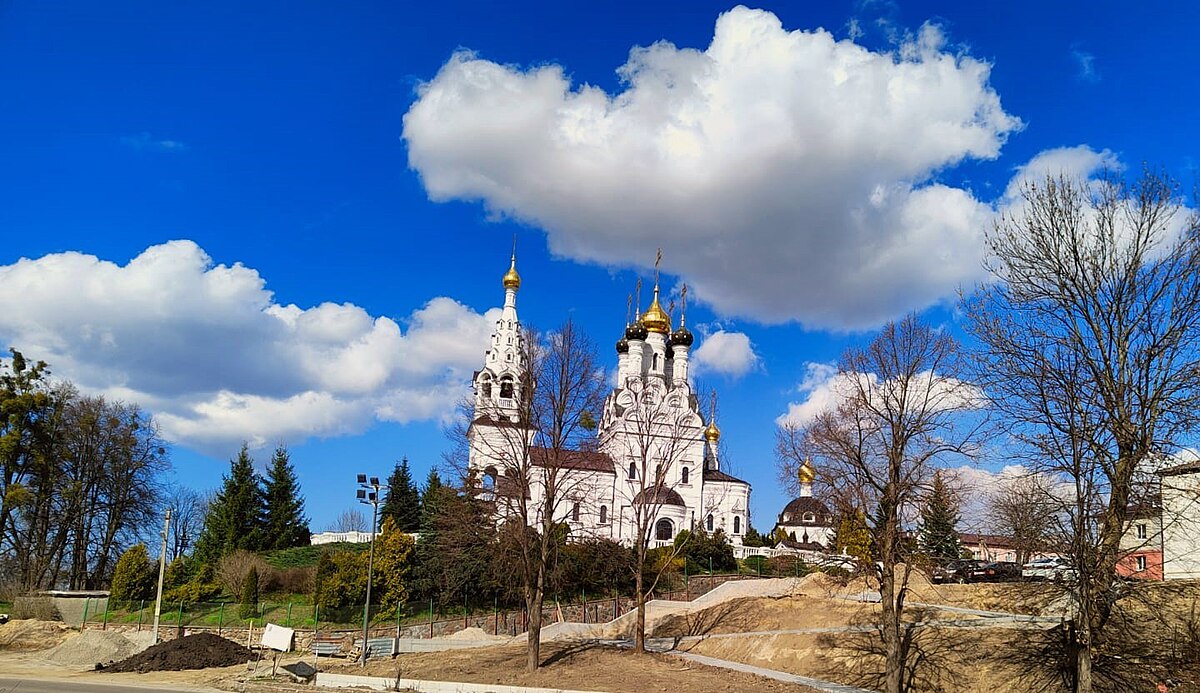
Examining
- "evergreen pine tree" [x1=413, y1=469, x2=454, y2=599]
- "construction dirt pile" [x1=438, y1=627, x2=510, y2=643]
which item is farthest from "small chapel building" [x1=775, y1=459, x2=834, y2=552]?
"construction dirt pile" [x1=438, y1=627, x2=510, y2=643]

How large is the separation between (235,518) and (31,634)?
16361mm

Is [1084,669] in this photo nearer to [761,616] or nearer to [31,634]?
[761,616]

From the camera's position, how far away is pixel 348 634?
32656 mm

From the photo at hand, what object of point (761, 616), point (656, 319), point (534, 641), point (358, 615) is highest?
point (656, 319)

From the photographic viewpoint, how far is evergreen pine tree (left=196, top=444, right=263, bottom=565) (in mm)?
48719

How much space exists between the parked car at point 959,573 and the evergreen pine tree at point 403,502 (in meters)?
30.2

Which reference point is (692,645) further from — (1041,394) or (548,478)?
(1041,394)

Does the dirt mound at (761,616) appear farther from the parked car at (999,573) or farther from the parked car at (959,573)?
the parked car at (999,573)

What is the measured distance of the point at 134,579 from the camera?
4059 centimetres

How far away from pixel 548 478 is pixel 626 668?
5544mm

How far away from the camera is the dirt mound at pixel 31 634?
105 feet

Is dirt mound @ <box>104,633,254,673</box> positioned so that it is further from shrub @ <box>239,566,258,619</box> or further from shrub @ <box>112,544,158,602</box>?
shrub @ <box>112,544,158,602</box>

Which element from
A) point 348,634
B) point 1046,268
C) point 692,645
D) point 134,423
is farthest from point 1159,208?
point 134,423

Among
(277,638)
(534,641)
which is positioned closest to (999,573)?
(534,641)
